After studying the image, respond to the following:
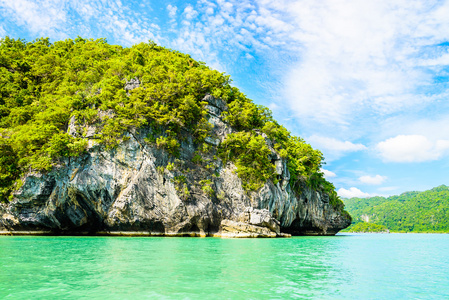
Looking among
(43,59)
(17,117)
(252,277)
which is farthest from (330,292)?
(43,59)

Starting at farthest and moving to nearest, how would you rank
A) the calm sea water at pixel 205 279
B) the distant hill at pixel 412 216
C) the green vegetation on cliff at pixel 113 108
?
the distant hill at pixel 412 216 → the green vegetation on cliff at pixel 113 108 → the calm sea water at pixel 205 279

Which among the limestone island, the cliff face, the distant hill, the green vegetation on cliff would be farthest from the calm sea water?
the distant hill

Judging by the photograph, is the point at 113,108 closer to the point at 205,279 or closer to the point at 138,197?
the point at 138,197

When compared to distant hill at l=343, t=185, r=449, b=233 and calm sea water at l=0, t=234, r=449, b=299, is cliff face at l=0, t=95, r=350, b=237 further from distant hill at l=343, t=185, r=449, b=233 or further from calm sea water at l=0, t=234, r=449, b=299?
distant hill at l=343, t=185, r=449, b=233

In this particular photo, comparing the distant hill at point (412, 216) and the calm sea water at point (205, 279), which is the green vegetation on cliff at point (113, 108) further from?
the distant hill at point (412, 216)

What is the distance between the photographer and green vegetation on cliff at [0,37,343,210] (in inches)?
972

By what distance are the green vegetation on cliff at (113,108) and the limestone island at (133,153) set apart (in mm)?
119

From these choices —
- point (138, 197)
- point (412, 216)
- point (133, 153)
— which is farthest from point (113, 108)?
point (412, 216)

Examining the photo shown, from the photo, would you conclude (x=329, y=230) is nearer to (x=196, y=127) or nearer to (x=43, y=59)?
(x=196, y=127)

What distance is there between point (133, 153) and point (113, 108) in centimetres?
498

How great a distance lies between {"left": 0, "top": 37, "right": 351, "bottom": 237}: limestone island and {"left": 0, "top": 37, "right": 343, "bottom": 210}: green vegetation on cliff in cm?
12

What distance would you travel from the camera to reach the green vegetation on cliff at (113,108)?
972 inches

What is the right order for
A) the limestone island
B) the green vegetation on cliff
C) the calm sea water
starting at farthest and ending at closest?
the green vegetation on cliff, the limestone island, the calm sea water

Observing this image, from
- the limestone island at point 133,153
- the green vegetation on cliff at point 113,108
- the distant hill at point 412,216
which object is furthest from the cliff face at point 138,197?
the distant hill at point 412,216
